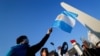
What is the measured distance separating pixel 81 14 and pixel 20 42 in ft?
68.0

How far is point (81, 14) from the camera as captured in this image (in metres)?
27.2

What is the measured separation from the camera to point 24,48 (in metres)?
6.70

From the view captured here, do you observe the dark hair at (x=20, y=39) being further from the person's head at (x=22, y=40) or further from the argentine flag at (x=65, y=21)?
the argentine flag at (x=65, y=21)

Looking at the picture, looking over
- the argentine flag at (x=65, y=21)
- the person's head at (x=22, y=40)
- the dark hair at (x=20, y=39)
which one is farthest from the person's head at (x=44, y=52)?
the argentine flag at (x=65, y=21)

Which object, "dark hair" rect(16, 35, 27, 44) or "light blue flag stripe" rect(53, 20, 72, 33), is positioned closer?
"dark hair" rect(16, 35, 27, 44)

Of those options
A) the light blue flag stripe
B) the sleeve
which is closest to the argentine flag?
the light blue flag stripe

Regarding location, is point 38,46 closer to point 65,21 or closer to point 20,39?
point 20,39

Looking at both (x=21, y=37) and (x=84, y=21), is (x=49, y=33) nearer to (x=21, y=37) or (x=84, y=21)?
(x=21, y=37)

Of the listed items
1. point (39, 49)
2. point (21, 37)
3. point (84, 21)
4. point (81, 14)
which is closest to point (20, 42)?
point (21, 37)

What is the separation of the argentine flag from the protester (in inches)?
95.9

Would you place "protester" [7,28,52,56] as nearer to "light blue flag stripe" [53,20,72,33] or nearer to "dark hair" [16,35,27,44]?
"dark hair" [16,35,27,44]

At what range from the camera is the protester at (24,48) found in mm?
6629

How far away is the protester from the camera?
663 centimetres

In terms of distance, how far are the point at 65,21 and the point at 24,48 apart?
3862mm
